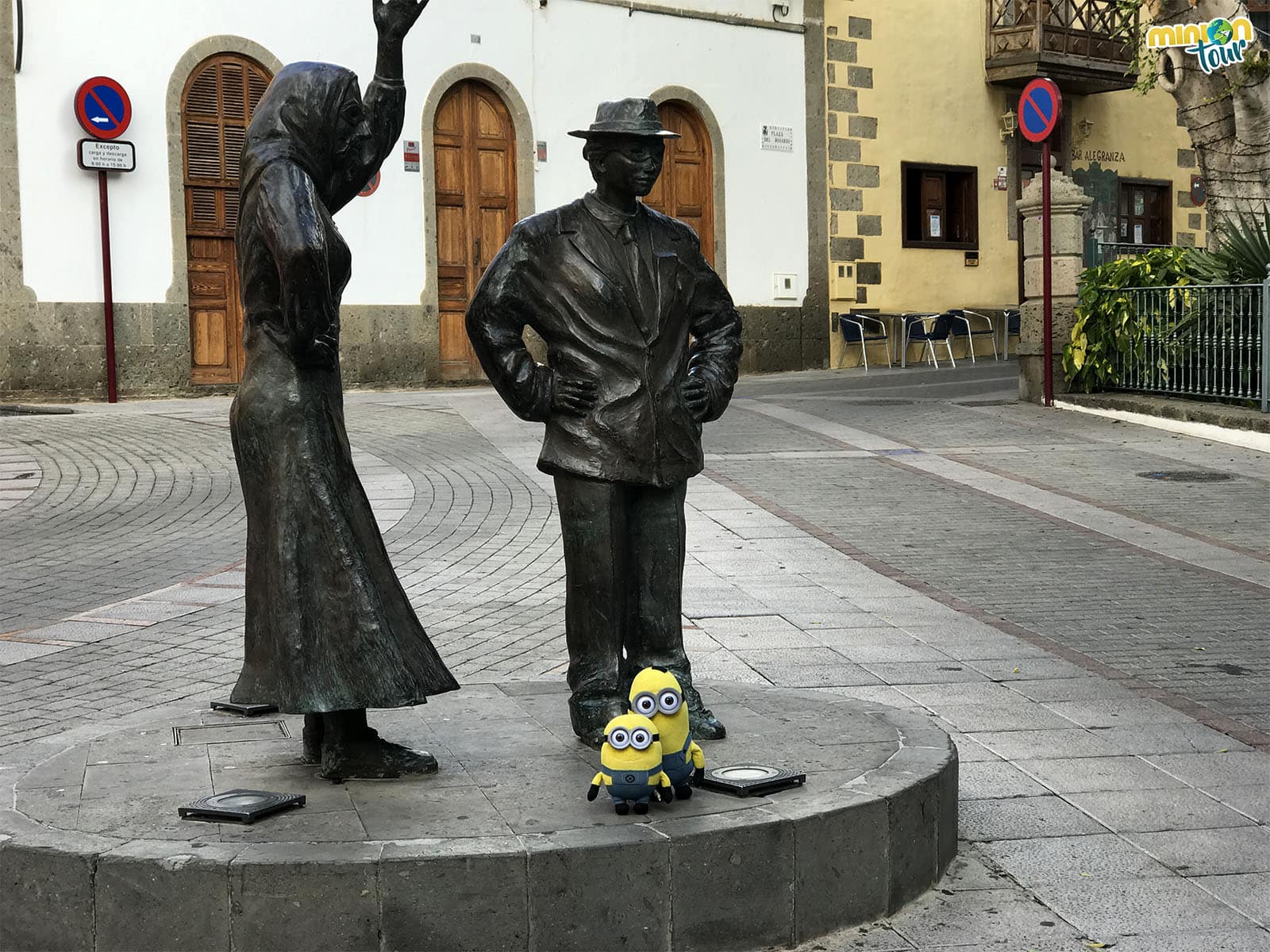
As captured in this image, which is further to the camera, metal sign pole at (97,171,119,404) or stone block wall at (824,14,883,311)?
stone block wall at (824,14,883,311)

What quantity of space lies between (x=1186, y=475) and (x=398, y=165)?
11.3 meters

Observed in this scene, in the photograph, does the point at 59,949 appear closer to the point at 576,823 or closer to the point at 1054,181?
the point at 576,823

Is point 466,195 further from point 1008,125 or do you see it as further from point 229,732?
point 229,732

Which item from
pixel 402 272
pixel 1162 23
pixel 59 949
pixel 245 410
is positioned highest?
pixel 1162 23

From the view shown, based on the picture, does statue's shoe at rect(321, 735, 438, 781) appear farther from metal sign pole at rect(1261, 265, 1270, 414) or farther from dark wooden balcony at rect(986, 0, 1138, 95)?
dark wooden balcony at rect(986, 0, 1138, 95)

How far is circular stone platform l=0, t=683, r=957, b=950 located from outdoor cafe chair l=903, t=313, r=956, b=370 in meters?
20.5

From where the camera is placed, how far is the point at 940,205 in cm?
2642

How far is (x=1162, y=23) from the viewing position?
17.8m

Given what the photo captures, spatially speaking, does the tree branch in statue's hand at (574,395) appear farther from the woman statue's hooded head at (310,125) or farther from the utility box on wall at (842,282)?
the utility box on wall at (842,282)

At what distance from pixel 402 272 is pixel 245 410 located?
55.3 ft

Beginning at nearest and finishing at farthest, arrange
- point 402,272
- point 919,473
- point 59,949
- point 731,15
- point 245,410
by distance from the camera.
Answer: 1. point 59,949
2. point 245,410
3. point 919,473
4. point 402,272
5. point 731,15

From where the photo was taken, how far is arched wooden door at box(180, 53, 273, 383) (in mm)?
19203

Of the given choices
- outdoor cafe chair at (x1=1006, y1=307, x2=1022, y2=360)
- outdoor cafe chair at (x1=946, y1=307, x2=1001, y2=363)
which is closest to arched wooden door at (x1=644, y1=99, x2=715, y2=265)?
outdoor cafe chair at (x1=946, y1=307, x2=1001, y2=363)

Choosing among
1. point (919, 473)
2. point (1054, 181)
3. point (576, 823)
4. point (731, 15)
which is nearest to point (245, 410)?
point (576, 823)
